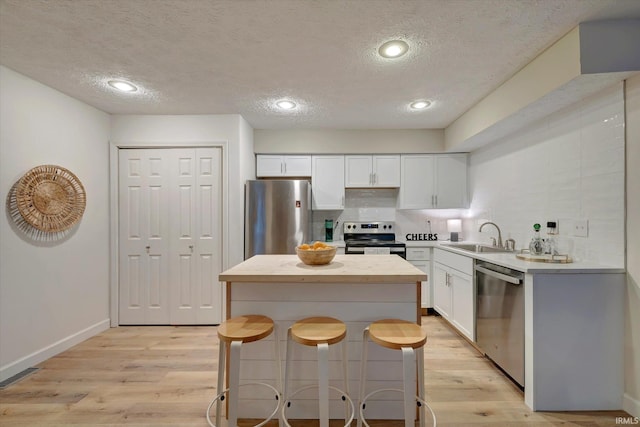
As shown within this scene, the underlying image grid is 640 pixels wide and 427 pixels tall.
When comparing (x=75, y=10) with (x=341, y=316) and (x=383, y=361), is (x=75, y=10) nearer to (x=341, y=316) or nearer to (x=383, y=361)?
(x=341, y=316)

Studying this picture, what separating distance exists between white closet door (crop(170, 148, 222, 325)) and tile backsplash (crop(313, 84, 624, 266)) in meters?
3.19

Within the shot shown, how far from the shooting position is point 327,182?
3.84m

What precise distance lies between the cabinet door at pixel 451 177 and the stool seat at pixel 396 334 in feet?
8.93

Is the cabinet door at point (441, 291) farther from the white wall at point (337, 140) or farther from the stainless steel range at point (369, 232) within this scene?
the white wall at point (337, 140)

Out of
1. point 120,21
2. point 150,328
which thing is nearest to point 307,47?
point 120,21

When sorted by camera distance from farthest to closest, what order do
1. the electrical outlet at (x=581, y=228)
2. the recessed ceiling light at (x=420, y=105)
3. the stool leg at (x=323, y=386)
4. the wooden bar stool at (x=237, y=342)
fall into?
the recessed ceiling light at (x=420, y=105) < the electrical outlet at (x=581, y=228) < the wooden bar stool at (x=237, y=342) < the stool leg at (x=323, y=386)

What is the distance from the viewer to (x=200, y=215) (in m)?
3.23

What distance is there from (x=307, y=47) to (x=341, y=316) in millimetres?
1790

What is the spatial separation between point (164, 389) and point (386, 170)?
3.33 metres

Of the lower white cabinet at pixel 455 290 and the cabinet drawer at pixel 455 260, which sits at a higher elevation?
the cabinet drawer at pixel 455 260

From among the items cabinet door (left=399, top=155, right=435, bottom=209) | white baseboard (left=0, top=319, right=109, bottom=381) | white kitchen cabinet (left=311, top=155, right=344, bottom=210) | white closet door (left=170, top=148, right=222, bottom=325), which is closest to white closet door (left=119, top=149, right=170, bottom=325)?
white closet door (left=170, top=148, right=222, bottom=325)

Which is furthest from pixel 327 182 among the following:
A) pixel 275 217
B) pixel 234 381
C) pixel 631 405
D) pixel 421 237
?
pixel 631 405

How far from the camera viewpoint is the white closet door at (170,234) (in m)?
3.22

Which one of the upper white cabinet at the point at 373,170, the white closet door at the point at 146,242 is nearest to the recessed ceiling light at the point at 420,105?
the upper white cabinet at the point at 373,170
